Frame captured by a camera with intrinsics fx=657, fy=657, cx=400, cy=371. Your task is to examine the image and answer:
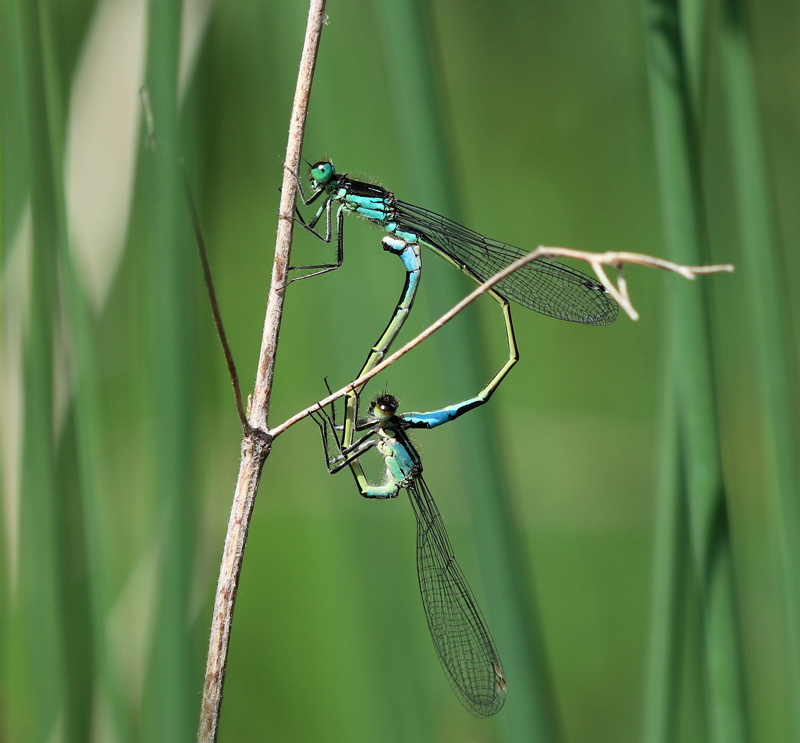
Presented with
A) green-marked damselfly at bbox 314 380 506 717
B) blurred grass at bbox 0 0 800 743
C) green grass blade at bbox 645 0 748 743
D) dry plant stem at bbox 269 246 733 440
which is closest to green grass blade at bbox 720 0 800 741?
blurred grass at bbox 0 0 800 743

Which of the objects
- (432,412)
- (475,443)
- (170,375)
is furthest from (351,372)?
(475,443)

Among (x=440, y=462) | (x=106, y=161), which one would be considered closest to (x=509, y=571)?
(x=106, y=161)

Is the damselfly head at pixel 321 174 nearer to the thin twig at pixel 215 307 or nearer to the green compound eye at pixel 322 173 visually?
the green compound eye at pixel 322 173

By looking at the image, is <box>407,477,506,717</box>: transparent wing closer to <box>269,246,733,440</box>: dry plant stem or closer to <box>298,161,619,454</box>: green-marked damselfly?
<box>298,161,619,454</box>: green-marked damselfly

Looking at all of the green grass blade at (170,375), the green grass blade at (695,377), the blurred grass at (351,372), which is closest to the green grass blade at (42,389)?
the blurred grass at (351,372)

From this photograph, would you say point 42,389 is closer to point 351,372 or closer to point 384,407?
point 351,372
